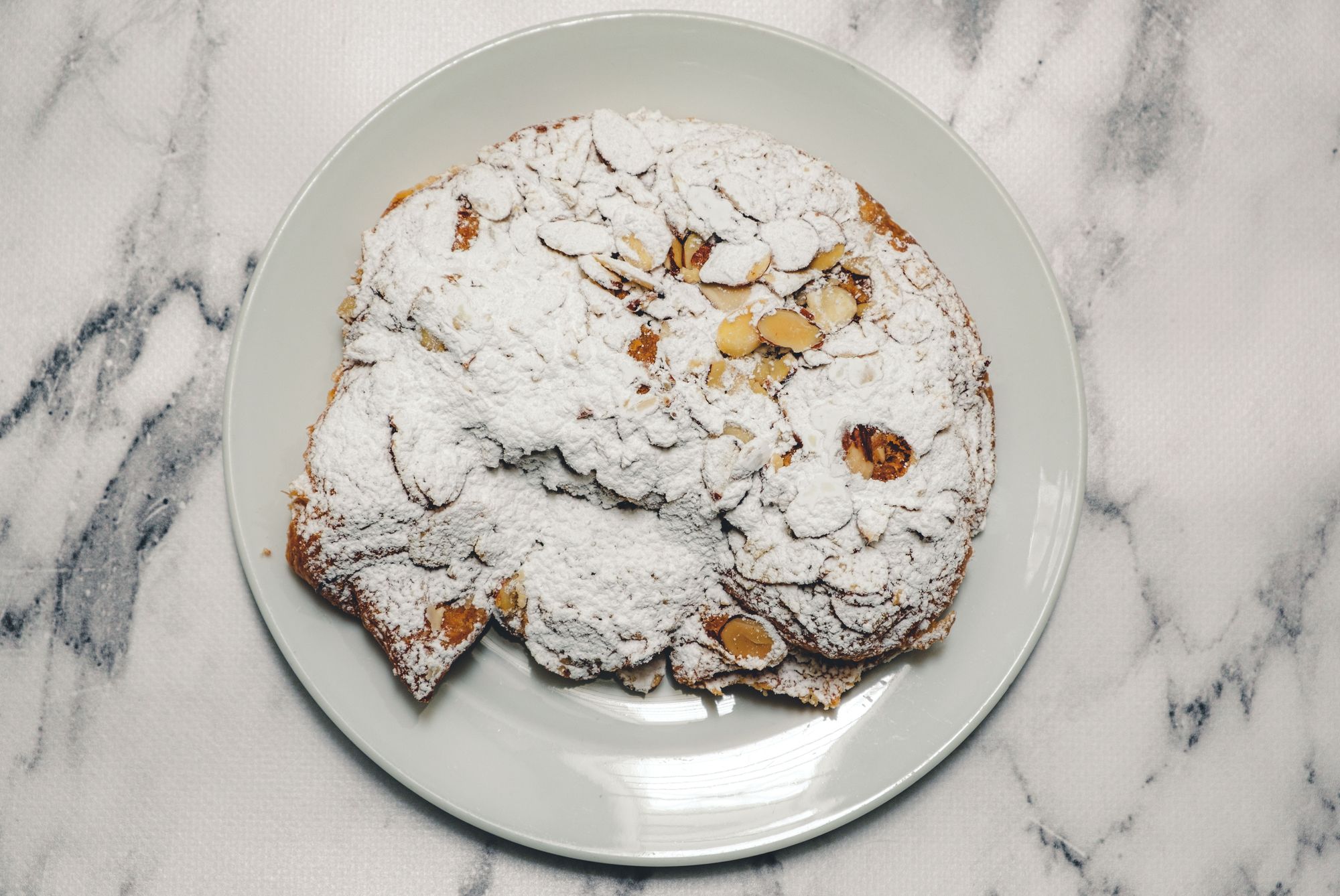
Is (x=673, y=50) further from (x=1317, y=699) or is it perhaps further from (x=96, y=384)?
(x=1317, y=699)

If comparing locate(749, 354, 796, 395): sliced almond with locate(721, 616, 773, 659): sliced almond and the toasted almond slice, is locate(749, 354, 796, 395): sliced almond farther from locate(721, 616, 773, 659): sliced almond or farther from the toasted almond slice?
locate(721, 616, 773, 659): sliced almond

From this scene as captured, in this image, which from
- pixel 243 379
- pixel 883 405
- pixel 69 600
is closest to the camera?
pixel 883 405

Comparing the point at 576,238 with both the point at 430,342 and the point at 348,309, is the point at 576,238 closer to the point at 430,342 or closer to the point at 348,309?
the point at 430,342

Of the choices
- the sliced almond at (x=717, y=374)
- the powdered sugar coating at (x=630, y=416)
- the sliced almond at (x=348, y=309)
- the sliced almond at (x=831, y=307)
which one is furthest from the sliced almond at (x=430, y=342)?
the sliced almond at (x=831, y=307)

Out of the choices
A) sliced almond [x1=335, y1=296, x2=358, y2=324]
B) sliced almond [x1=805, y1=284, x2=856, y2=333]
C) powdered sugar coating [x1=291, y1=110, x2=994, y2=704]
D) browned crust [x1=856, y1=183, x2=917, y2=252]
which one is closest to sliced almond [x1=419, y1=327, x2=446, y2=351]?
powdered sugar coating [x1=291, y1=110, x2=994, y2=704]

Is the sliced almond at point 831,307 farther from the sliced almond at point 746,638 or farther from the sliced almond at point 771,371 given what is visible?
the sliced almond at point 746,638

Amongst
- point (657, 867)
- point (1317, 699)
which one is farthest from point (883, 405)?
point (1317, 699)
